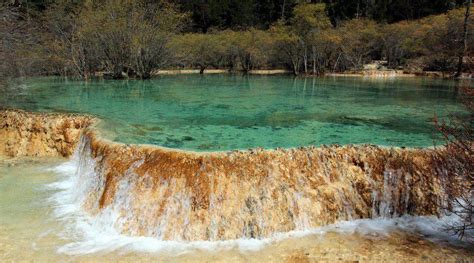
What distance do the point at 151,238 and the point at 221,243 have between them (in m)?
1.20

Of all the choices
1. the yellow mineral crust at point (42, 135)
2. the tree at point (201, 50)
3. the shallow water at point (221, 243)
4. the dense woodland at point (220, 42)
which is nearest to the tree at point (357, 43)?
the dense woodland at point (220, 42)

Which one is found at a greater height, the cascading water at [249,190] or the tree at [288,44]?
the tree at [288,44]

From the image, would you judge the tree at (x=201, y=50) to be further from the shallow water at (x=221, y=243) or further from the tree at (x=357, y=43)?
the shallow water at (x=221, y=243)

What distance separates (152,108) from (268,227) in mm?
8994

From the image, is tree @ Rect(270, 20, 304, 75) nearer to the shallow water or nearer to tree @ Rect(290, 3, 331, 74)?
tree @ Rect(290, 3, 331, 74)

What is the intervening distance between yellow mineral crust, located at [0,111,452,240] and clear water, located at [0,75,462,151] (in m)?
1.61

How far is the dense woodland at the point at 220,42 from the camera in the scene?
2941 cm

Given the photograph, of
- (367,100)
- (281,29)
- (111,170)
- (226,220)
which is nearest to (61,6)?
(281,29)

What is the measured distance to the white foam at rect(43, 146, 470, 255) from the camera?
6.61m

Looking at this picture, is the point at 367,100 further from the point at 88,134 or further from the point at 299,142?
the point at 88,134

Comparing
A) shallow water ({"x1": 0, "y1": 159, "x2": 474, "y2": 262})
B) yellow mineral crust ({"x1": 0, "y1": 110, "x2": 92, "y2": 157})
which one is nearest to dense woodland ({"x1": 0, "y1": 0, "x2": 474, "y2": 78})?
yellow mineral crust ({"x1": 0, "y1": 110, "x2": 92, "y2": 157})

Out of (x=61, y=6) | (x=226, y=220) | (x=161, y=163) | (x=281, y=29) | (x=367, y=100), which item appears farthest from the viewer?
(x=281, y=29)

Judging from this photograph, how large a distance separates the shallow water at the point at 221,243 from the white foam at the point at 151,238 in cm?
1

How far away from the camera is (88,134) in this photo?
9875 millimetres
